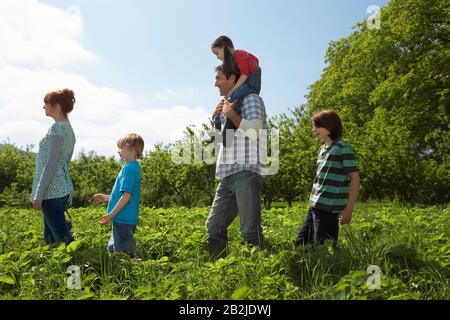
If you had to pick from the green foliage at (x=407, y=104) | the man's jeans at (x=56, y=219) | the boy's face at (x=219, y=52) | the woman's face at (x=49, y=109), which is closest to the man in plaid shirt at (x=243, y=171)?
the boy's face at (x=219, y=52)

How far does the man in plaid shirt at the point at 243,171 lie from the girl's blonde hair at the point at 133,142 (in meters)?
0.81

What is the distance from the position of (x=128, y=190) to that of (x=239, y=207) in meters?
1.08

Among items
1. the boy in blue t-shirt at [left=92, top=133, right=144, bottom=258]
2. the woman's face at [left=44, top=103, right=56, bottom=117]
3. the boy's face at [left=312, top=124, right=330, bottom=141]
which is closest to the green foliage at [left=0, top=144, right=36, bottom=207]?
the woman's face at [left=44, top=103, right=56, bottom=117]

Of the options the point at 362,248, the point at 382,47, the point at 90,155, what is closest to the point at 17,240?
the point at 362,248

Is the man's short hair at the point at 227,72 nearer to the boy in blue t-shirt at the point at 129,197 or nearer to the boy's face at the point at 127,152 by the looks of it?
the boy in blue t-shirt at the point at 129,197

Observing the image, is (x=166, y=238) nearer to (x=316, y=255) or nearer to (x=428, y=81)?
(x=316, y=255)

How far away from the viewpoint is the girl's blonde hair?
14.8ft

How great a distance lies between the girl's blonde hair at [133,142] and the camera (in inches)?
177

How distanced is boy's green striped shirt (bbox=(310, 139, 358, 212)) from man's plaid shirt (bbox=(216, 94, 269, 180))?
621 millimetres

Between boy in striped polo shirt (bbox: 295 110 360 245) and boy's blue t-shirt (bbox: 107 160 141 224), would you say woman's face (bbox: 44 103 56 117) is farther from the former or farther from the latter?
boy in striped polo shirt (bbox: 295 110 360 245)

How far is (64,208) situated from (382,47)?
68.6 ft

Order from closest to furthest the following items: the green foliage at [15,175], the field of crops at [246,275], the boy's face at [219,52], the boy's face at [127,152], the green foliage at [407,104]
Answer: the field of crops at [246,275]
the boy's face at [127,152]
the boy's face at [219,52]
the green foliage at [407,104]
the green foliage at [15,175]

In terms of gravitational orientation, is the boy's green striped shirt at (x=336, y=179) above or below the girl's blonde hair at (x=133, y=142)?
below

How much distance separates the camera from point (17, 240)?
5.14 m
